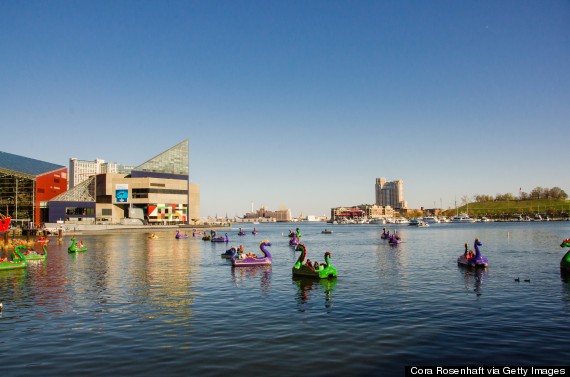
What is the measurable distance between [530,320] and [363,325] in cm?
787

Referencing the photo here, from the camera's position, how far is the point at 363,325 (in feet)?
57.0

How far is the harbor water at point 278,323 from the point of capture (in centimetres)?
1305

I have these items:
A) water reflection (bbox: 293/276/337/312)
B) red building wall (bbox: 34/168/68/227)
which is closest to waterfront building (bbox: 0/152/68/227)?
red building wall (bbox: 34/168/68/227)

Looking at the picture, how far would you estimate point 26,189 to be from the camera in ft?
424

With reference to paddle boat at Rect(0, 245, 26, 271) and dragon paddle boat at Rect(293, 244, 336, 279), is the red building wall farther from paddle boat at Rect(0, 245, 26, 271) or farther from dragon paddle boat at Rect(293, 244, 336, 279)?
dragon paddle boat at Rect(293, 244, 336, 279)

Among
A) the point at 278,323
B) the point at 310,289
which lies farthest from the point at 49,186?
the point at 278,323

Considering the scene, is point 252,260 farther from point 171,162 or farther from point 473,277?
point 171,162

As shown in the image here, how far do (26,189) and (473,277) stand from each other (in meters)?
140

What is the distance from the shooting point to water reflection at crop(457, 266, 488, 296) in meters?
26.7

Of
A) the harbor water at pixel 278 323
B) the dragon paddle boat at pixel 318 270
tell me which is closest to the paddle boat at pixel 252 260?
the harbor water at pixel 278 323

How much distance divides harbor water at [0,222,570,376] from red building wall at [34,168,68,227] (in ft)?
379

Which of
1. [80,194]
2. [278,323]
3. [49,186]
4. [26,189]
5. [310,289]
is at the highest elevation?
[49,186]

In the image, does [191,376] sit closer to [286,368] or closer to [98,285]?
[286,368]

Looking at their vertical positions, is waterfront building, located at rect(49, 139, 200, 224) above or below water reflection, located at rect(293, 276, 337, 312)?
above
